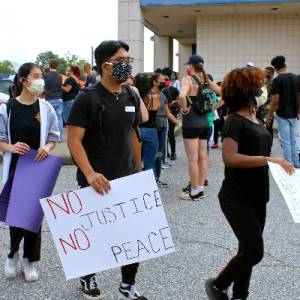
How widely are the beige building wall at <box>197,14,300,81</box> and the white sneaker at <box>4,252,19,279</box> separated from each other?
14.0 meters

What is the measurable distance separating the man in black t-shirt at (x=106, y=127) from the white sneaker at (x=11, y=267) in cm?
107

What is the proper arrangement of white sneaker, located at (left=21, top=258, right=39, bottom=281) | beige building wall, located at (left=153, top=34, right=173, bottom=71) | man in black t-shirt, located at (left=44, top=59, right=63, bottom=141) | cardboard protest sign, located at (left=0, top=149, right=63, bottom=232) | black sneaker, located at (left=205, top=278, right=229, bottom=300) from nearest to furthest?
black sneaker, located at (left=205, top=278, right=229, bottom=300)
cardboard protest sign, located at (left=0, top=149, right=63, bottom=232)
white sneaker, located at (left=21, top=258, right=39, bottom=281)
man in black t-shirt, located at (left=44, top=59, right=63, bottom=141)
beige building wall, located at (left=153, top=34, right=173, bottom=71)

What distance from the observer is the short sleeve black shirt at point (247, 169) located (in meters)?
2.85

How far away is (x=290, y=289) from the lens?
3.57 m

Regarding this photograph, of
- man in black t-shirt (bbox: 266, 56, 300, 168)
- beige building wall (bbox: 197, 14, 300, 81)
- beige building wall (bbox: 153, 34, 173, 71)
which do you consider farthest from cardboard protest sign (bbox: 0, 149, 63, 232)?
beige building wall (bbox: 153, 34, 173, 71)

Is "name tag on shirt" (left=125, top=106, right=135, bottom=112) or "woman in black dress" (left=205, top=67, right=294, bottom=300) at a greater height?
"name tag on shirt" (left=125, top=106, right=135, bottom=112)

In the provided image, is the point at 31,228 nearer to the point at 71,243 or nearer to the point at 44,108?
the point at 71,243

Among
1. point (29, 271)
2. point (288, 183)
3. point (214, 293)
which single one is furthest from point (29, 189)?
point (288, 183)

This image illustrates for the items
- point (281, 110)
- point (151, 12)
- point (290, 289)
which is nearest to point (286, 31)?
point (151, 12)

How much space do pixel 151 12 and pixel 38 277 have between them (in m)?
13.4

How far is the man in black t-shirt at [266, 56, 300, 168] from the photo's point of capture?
320 inches

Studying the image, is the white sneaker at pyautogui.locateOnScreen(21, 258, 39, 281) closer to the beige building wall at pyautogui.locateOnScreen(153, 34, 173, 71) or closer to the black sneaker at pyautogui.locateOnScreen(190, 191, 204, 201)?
the black sneaker at pyautogui.locateOnScreen(190, 191, 204, 201)

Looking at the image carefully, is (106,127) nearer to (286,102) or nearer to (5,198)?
(5,198)

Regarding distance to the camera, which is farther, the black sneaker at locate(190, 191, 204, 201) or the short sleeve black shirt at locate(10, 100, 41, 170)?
the black sneaker at locate(190, 191, 204, 201)
